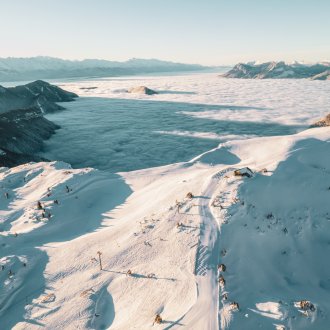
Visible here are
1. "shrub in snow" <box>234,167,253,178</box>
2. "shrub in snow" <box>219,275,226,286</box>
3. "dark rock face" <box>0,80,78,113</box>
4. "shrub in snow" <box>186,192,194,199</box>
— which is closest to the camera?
"shrub in snow" <box>219,275,226,286</box>

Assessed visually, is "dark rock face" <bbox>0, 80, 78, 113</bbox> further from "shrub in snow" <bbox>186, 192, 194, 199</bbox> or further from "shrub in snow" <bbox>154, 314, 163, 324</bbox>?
"shrub in snow" <bbox>154, 314, 163, 324</bbox>

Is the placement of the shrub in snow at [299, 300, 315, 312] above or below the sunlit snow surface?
above

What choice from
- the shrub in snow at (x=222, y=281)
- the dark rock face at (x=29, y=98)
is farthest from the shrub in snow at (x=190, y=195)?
the dark rock face at (x=29, y=98)

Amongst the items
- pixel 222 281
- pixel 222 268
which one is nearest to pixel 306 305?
pixel 222 281

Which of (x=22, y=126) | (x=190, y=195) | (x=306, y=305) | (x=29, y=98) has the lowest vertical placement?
(x=29, y=98)

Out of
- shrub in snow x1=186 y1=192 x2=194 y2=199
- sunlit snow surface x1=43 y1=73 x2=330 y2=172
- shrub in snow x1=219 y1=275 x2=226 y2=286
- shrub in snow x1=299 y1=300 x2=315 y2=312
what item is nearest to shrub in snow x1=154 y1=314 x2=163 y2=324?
shrub in snow x1=219 y1=275 x2=226 y2=286

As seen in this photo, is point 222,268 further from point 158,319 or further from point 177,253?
point 158,319

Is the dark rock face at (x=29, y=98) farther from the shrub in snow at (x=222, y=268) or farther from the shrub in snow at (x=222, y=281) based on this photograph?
the shrub in snow at (x=222, y=281)
